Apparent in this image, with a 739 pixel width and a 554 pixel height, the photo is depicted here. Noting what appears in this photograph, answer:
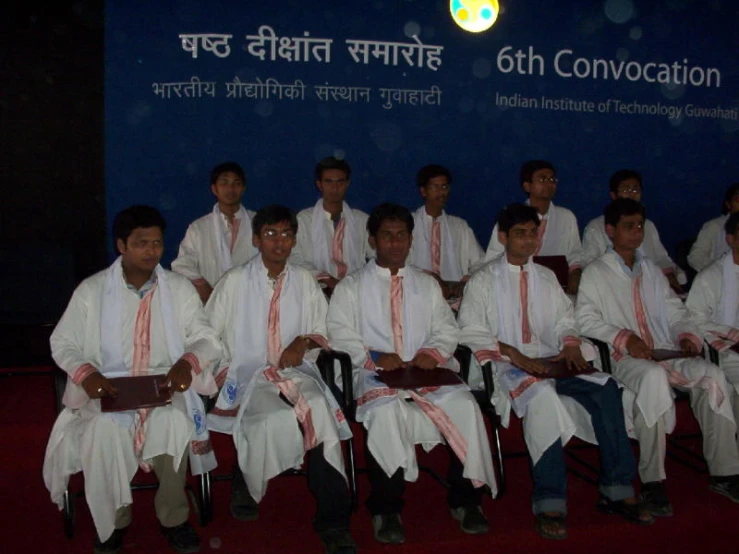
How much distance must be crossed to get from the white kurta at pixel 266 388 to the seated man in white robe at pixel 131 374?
172mm

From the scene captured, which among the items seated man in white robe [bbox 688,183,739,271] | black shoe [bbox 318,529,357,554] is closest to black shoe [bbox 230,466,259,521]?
black shoe [bbox 318,529,357,554]

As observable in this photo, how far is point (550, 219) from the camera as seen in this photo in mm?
5574

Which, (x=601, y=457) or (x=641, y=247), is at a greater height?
(x=641, y=247)

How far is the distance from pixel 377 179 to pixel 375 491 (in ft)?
10.2

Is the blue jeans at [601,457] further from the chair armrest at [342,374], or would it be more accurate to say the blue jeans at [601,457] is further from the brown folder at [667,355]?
the chair armrest at [342,374]

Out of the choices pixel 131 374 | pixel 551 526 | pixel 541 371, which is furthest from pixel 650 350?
pixel 131 374

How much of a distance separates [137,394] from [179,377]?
201mm

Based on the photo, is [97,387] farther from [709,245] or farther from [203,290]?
[709,245]

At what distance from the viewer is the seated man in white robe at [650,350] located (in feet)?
12.5

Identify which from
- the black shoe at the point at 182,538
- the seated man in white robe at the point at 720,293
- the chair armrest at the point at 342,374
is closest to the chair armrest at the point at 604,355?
the seated man in white robe at the point at 720,293

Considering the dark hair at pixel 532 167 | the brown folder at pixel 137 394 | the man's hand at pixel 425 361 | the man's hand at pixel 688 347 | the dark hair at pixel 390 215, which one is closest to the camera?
the brown folder at pixel 137 394

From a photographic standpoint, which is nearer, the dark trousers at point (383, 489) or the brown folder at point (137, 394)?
the brown folder at point (137, 394)

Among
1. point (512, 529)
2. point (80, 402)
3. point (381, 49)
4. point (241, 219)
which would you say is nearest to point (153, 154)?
point (241, 219)

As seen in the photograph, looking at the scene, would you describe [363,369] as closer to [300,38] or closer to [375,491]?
[375,491]
